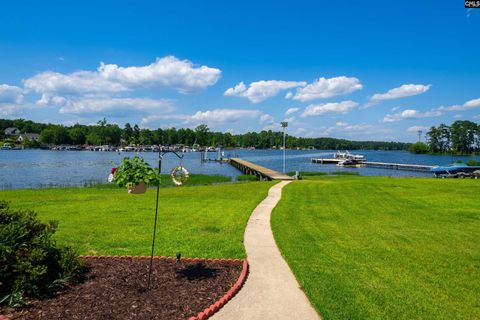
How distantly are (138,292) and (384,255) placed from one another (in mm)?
7452

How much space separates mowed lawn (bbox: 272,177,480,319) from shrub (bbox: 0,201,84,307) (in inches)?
219

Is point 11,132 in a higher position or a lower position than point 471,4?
lower

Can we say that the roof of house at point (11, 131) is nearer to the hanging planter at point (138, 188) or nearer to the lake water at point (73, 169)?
the lake water at point (73, 169)

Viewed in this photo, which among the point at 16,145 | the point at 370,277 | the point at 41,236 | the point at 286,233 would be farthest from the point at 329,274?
the point at 16,145

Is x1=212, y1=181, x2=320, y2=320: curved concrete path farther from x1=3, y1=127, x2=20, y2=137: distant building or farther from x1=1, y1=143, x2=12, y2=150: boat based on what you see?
x1=3, y1=127, x2=20, y2=137: distant building

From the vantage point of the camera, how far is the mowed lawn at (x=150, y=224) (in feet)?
36.3

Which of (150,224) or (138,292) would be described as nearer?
(138,292)

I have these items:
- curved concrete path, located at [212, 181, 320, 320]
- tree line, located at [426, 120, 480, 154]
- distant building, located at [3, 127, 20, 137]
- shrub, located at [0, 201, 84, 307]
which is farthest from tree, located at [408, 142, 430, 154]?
distant building, located at [3, 127, 20, 137]

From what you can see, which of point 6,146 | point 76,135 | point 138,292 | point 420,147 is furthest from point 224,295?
point 420,147

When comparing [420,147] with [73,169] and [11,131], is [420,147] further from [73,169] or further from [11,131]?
[11,131]

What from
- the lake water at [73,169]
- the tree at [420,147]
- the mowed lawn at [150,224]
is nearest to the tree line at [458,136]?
the tree at [420,147]

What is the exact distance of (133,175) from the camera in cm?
730

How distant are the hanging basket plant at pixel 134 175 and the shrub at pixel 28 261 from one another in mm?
2235

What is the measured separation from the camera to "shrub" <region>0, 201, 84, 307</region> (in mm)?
6773
